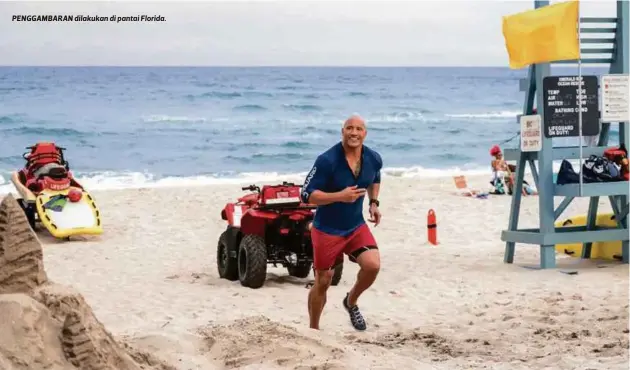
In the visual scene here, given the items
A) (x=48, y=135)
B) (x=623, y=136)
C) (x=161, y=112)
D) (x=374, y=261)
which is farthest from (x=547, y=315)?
(x=161, y=112)

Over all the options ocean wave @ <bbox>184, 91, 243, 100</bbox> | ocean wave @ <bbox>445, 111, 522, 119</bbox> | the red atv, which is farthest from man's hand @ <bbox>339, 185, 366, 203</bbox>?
ocean wave @ <bbox>184, 91, 243, 100</bbox>

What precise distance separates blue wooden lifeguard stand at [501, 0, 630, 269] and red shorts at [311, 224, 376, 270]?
3.89 m

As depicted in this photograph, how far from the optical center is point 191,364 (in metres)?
5.75

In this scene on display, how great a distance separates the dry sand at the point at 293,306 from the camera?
4645mm

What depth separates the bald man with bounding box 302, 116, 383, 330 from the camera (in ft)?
21.4

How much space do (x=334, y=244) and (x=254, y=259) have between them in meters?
2.73

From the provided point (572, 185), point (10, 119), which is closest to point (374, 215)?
point (572, 185)

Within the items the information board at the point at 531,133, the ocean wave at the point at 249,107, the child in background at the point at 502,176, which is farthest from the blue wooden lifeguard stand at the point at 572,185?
the ocean wave at the point at 249,107

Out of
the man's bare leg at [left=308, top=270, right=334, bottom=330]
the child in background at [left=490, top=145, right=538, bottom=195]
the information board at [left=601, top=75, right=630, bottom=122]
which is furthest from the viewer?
the child in background at [left=490, top=145, right=538, bottom=195]

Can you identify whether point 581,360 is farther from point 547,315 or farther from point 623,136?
point 623,136

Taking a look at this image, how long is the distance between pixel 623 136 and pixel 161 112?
34.2 m

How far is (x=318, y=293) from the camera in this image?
6949mm

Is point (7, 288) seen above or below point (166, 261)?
above

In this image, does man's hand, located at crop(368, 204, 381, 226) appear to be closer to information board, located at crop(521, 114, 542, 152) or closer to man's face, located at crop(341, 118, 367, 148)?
man's face, located at crop(341, 118, 367, 148)
